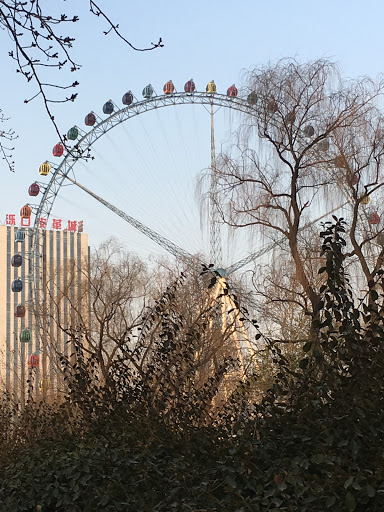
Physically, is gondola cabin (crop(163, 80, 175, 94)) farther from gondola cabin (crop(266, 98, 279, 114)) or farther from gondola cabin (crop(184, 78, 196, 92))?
gondola cabin (crop(266, 98, 279, 114))

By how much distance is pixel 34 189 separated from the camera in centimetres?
3212

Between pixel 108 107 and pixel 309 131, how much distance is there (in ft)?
56.1

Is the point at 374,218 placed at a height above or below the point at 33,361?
below

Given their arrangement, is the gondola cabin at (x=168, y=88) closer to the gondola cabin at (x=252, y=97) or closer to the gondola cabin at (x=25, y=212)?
the gondola cabin at (x=25, y=212)

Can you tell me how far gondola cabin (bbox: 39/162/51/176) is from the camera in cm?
3134

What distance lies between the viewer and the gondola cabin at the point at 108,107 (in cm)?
3033

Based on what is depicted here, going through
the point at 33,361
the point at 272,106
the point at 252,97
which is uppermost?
the point at 33,361

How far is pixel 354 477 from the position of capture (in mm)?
3344

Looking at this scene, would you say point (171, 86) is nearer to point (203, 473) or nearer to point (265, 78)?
point (265, 78)

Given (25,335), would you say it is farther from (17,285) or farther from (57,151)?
(57,151)

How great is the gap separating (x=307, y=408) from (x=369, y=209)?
11908 millimetres

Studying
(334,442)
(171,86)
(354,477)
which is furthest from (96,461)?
(171,86)

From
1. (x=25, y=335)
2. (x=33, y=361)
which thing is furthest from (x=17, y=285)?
(x=33, y=361)

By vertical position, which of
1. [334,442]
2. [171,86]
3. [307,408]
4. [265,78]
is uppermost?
[171,86]
